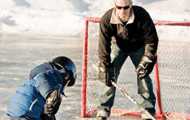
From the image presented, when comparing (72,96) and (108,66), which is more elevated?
(108,66)

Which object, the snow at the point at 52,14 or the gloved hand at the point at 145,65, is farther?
the snow at the point at 52,14

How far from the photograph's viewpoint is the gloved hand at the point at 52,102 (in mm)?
3992

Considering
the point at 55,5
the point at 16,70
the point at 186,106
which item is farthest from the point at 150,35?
the point at 55,5

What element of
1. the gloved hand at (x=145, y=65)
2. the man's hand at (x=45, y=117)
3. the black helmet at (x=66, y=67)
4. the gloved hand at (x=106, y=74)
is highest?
the black helmet at (x=66, y=67)

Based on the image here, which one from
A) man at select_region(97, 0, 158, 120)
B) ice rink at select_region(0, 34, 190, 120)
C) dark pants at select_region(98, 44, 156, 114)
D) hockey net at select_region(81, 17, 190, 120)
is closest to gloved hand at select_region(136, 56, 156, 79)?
man at select_region(97, 0, 158, 120)

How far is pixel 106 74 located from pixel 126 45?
0.37m

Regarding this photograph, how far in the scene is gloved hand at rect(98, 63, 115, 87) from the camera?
18.0 feet

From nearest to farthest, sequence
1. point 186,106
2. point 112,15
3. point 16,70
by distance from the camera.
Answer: point 112,15 → point 186,106 → point 16,70

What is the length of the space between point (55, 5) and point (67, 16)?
383 centimetres

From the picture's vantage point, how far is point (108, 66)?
5.49 meters

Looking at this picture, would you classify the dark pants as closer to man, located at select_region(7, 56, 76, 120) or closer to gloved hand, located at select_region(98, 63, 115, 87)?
gloved hand, located at select_region(98, 63, 115, 87)

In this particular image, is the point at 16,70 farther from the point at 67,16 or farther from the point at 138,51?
the point at 67,16

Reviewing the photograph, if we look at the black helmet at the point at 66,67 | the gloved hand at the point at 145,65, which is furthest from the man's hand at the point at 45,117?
the gloved hand at the point at 145,65

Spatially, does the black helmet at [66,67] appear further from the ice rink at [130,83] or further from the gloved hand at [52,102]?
the ice rink at [130,83]
